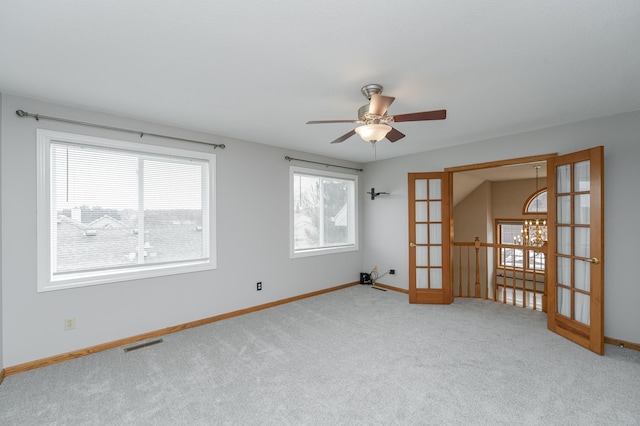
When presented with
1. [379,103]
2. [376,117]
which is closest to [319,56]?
[379,103]

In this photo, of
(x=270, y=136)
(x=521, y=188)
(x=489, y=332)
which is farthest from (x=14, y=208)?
(x=521, y=188)

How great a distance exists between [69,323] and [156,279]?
0.82 meters

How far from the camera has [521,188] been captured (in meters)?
7.96

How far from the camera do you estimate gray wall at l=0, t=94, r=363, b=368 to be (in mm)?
2576

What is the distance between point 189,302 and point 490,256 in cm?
846

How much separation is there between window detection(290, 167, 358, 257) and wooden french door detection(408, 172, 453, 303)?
4.37ft

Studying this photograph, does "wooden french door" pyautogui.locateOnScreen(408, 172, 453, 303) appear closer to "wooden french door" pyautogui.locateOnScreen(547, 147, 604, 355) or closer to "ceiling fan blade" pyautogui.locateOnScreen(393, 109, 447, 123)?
"wooden french door" pyautogui.locateOnScreen(547, 147, 604, 355)

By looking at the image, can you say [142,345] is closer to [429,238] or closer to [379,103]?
[379,103]

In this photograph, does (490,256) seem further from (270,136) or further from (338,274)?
(270,136)

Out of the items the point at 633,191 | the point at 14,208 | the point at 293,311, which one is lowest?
the point at 293,311

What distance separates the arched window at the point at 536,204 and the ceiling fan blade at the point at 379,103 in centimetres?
765

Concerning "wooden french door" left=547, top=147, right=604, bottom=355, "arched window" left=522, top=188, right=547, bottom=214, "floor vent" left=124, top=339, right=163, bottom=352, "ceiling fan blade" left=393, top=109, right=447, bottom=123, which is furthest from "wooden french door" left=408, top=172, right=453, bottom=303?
"arched window" left=522, top=188, right=547, bottom=214

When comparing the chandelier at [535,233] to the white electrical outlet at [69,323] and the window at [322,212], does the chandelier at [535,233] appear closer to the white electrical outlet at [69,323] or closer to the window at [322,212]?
the window at [322,212]

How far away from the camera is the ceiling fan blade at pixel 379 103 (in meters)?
2.08
